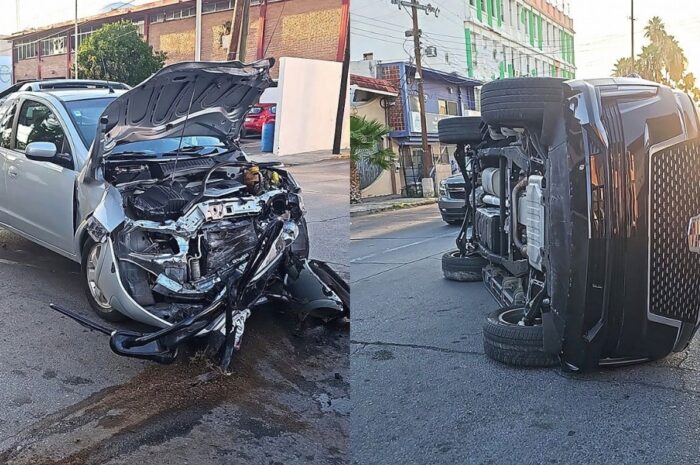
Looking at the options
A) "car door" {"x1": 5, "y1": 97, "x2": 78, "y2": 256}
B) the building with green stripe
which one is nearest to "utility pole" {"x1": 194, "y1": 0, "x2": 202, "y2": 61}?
the building with green stripe

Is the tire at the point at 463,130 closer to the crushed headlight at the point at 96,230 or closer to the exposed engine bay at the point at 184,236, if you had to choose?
the exposed engine bay at the point at 184,236

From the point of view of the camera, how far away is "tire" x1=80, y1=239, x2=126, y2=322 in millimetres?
5055

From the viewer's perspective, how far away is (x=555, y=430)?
3.35 m

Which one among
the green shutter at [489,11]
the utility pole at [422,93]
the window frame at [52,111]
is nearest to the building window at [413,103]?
the utility pole at [422,93]

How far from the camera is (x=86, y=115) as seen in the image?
613 cm

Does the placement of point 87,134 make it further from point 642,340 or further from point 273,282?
point 642,340

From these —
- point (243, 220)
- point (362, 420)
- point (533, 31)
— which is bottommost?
point (362, 420)

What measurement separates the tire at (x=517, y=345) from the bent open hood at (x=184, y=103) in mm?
2504

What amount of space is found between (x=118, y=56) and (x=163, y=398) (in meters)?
19.9

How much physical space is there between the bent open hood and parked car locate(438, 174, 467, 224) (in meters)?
4.15

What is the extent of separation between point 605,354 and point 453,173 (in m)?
5.39

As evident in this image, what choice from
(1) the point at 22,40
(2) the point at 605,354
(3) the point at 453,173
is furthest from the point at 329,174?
(1) the point at 22,40

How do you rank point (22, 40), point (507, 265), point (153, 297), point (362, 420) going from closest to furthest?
point (362, 420)
point (153, 297)
point (507, 265)
point (22, 40)

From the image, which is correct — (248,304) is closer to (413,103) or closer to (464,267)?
(464,267)
